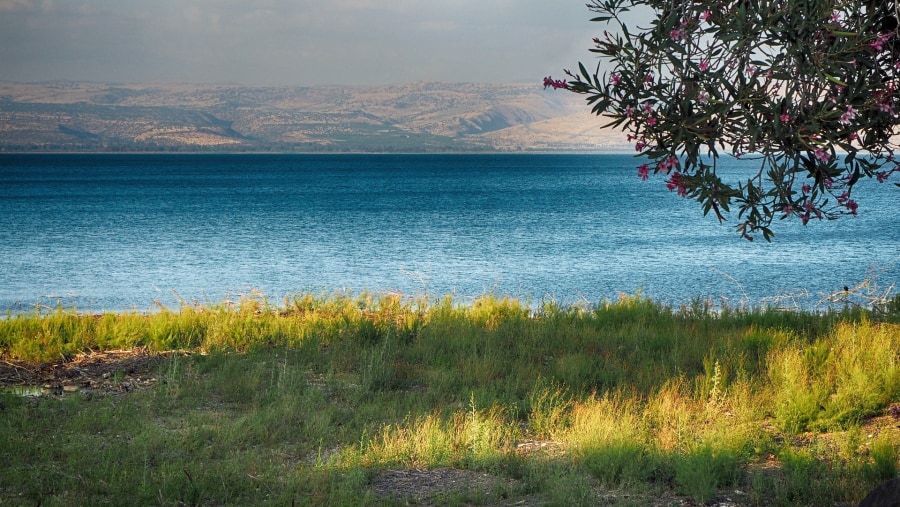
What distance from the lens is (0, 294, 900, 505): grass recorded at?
557 cm

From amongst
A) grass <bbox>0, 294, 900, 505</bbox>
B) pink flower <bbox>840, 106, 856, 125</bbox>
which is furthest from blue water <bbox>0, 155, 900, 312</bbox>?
pink flower <bbox>840, 106, 856, 125</bbox>

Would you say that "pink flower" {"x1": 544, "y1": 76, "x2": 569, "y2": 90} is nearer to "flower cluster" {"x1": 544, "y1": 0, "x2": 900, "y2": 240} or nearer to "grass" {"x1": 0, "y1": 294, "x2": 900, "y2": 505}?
"flower cluster" {"x1": 544, "y1": 0, "x2": 900, "y2": 240}

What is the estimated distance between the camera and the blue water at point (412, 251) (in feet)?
84.5

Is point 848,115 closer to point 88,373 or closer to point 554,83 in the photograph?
point 554,83

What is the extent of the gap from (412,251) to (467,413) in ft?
102

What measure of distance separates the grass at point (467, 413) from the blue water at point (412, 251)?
5708 millimetres

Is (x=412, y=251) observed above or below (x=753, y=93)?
below

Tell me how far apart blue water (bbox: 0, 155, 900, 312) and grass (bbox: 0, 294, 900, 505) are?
5708 millimetres

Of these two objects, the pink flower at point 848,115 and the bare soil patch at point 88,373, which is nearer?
the pink flower at point 848,115

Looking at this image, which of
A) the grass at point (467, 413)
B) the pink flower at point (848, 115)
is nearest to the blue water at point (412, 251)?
the grass at point (467, 413)

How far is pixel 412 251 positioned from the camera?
38438 mm

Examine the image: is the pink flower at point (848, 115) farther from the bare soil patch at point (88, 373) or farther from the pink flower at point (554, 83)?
the bare soil patch at point (88, 373)

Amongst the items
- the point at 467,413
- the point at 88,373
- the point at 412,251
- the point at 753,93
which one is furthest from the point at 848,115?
the point at 412,251

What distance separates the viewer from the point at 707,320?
11625 mm
